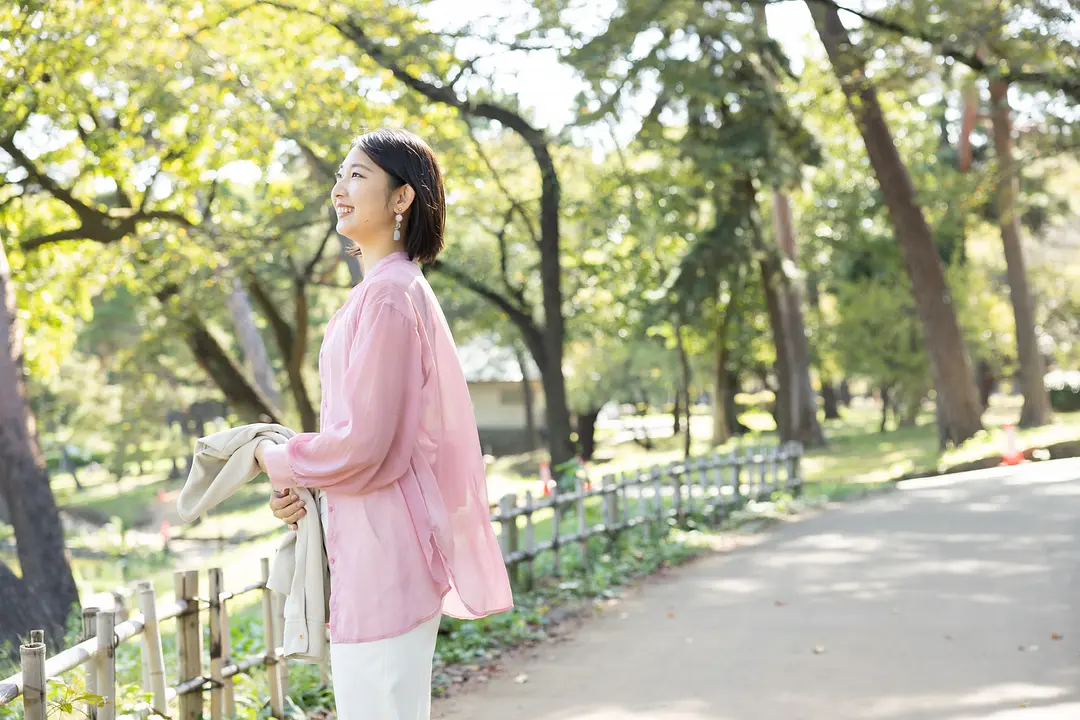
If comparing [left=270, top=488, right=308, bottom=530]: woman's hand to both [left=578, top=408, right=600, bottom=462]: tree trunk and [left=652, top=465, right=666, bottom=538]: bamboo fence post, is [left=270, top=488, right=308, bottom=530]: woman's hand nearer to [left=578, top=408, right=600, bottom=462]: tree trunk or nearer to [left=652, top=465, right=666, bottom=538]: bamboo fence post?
[left=652, top=465, right=666, bottom=538]: bamboo fence post

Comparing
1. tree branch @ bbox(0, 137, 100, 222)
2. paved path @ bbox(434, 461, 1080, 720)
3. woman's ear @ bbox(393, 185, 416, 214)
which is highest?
tree branch @ bbox(0, 137, 100, 222)

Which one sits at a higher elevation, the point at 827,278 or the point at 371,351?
the point at 827,278

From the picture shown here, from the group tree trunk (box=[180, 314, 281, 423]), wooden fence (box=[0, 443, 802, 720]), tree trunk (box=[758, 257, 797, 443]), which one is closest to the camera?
wooden fence (box=[0, 443, 802, 720])

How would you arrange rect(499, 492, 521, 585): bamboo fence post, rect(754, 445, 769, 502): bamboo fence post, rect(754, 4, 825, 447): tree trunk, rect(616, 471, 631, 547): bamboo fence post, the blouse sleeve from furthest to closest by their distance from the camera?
rect(754, 4, 825, 447): tree trunk < rect(754, 445, 769, 502): bamboo fence post < rect(616, 471, 631, 547): bamboo fence post < rect(499, 492, 521, 585): bamboo fence post < the blouse sleeve

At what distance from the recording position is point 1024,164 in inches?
808

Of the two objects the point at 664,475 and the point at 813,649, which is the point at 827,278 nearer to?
the point at 664,475

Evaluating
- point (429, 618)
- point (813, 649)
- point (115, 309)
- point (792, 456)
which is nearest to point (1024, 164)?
point (792, 456)

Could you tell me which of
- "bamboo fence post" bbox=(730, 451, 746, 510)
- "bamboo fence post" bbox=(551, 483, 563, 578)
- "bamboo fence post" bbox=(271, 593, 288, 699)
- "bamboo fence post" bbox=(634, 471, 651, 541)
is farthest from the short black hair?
"bamboo fence post" bbox=(730, 451, 746, 510)

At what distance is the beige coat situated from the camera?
124 inches

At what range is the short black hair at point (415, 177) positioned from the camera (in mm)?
3150

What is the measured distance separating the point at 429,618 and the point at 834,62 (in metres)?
18.8

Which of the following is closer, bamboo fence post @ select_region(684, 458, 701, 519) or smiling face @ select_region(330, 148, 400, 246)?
smiling face @ select_region(330, 148, 400, 246)

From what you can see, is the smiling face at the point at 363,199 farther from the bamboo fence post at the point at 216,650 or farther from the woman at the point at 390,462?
the bamboo fence post at the point at 216,650

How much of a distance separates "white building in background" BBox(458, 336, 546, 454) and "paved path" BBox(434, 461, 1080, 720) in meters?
38.3
